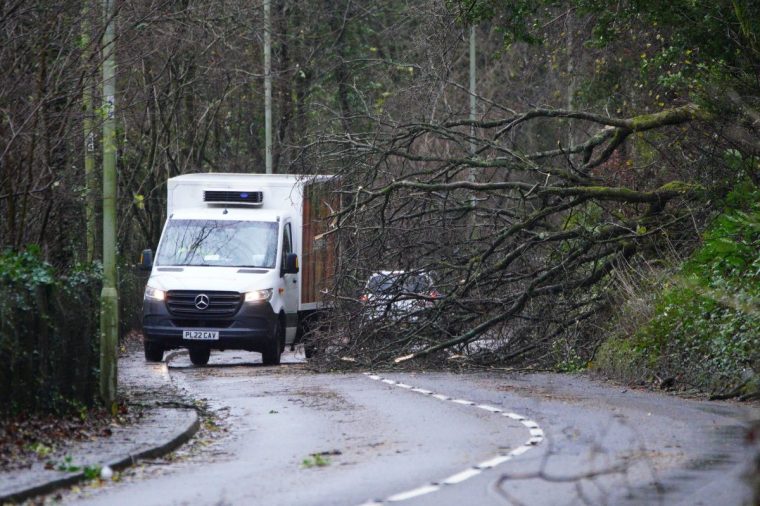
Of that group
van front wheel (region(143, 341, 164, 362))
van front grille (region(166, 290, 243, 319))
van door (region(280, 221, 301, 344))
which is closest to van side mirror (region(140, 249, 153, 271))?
van front grille (region(166, 290, 243, 319))

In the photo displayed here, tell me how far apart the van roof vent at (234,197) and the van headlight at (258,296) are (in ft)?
7.65

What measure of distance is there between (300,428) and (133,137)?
25365mm

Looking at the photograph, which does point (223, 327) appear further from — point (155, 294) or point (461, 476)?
point (461, 476)

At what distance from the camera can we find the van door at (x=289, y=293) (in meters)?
25.6

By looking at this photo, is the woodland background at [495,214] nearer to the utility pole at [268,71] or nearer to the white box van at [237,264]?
the white box van at [237,264]

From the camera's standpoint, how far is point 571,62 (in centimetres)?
3647

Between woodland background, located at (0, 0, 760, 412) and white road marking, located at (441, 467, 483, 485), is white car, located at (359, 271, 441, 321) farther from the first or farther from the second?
white road marking, located at (441, 467, 483, 485)

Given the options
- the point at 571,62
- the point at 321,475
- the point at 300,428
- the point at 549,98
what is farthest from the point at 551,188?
the point at 549,98

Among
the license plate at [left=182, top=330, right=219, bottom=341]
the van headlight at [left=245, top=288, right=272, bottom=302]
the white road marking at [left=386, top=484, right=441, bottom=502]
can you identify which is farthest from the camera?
the van headlight at [left=245, top=288, right=272, bottom=302]

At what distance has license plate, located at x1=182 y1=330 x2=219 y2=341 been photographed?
2428cm

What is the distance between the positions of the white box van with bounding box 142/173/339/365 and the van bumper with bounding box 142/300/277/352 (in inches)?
0.7

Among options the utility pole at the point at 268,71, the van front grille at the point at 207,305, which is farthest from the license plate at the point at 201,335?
the utility pole at the point at 268,71

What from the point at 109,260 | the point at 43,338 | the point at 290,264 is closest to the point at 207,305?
the point at 290,264

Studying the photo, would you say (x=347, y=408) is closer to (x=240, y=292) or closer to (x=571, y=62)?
(x=240, y=292)
